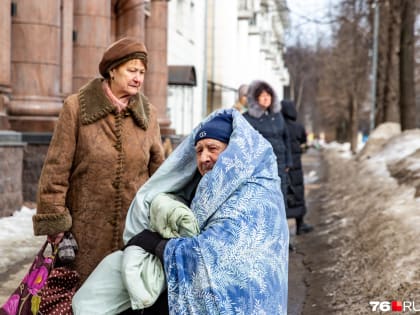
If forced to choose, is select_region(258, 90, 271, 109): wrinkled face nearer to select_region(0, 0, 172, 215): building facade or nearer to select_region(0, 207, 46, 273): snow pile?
select_region(0, 207, 46, 273): snow pile

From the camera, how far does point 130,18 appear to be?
17.1m

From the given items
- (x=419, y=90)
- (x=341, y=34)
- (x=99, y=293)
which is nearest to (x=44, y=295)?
(x=99, y=293)

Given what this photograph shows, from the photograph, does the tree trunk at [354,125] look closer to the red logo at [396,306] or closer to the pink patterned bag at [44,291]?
the red logo at [396,306]

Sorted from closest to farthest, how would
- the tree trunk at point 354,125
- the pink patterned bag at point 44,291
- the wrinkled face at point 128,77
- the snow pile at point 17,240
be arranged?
1. the pink patterned bag at point 44,291
2. the wrinkled face at point 128,77
3. the snow pile at point 17,240
4. the tree trunk at point 354,125

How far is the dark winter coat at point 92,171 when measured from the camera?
3.79 m

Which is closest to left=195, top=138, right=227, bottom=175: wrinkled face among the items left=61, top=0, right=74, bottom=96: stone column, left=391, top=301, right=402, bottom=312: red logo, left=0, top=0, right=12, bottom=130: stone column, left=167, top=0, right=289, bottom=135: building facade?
left=391, top=301, right=402, bottom=312: red logo

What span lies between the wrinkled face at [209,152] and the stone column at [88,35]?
37.0 feet

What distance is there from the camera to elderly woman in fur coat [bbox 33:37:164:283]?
149 inches

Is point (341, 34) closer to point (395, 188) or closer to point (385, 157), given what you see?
point (385, 157)

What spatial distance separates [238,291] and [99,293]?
0.61m

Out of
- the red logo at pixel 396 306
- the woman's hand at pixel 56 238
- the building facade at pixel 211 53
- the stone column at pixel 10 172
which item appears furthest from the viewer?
the building facade at pixel 211 53
